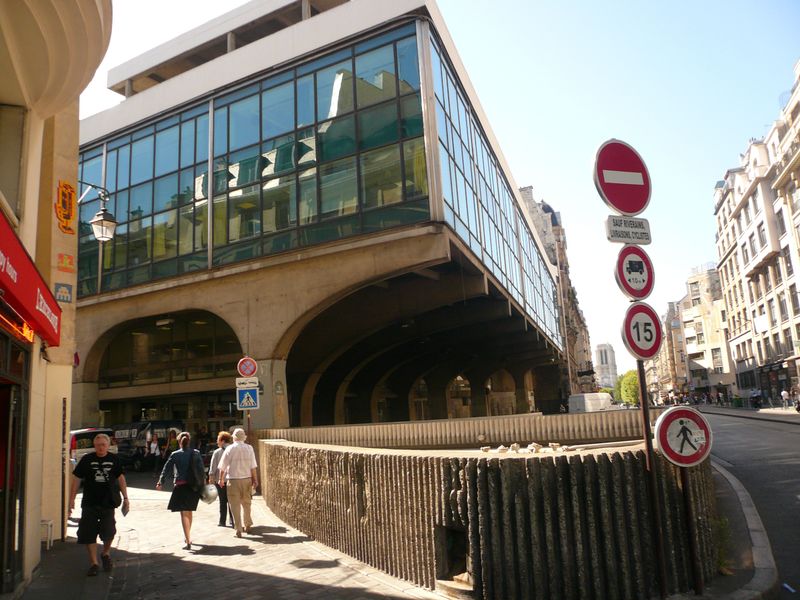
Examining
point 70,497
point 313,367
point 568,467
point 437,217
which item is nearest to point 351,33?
point 437,217

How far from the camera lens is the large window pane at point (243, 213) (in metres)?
21.1

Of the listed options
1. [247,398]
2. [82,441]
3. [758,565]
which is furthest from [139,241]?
[758,565]

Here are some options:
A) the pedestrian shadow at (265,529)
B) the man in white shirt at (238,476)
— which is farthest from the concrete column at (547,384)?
the man in white shirt at (238,476)

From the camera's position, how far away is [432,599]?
5500 mm

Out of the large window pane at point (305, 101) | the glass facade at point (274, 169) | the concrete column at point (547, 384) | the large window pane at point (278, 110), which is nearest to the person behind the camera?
the glass facade at point (274, 169)

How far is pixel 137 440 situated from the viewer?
2338cm

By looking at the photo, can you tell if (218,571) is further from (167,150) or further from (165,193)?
(167,150)

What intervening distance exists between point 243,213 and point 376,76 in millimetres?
6562

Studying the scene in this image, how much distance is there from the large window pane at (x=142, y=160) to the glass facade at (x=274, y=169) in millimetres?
49

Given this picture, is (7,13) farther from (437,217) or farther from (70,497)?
(437,217)

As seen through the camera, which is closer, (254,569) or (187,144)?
(254,569)

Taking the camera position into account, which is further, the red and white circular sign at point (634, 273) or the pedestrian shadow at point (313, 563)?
the pedestrian shadow at point (313, 563)

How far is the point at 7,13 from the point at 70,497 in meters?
7.43

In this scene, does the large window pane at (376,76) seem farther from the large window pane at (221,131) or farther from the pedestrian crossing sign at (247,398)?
the pedestrian crossing sign at (247,398)
